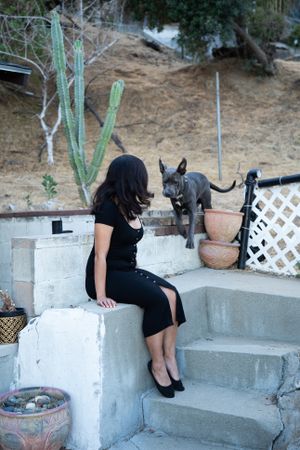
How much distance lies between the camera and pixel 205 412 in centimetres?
341

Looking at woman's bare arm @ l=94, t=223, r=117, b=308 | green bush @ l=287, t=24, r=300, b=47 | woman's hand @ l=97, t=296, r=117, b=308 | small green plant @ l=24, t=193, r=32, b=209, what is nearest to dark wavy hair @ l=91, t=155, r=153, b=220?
woman's bare arm @ l=94, t=223, r=117, b=308

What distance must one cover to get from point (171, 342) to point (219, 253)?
1869 millimetres

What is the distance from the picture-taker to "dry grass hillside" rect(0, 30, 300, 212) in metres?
12.0

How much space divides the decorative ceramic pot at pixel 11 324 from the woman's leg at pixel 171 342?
0.95 m

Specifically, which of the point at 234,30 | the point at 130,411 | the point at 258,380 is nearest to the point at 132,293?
the point at 130,411

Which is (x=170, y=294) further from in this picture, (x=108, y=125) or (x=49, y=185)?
(x=49, y=185)

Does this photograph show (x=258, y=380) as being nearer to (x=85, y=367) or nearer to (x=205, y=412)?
(x=205, y=412)

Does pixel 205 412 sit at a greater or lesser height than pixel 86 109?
lesser

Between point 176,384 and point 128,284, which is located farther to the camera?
point 176,384

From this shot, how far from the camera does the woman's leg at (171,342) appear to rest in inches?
144

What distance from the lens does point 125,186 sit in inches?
136

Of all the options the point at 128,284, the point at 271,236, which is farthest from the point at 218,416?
the point at 271,236

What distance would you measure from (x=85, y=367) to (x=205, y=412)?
2.62 ft

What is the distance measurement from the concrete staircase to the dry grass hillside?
226 inches
